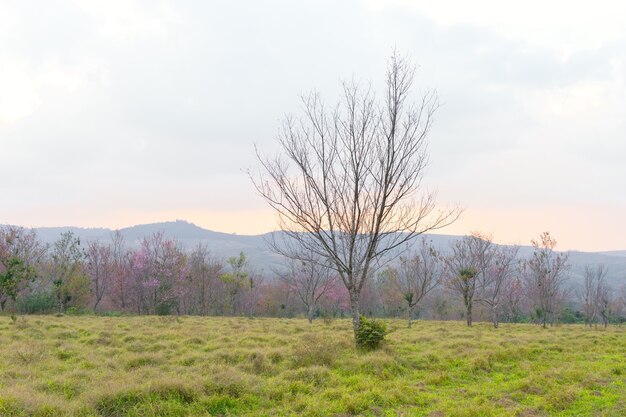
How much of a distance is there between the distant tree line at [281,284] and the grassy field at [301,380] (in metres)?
11.8

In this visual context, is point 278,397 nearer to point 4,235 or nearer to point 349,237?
point 349,237

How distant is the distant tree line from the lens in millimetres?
27953

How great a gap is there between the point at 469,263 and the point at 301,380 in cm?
2219

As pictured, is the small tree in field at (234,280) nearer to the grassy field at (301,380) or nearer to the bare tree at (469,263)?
the bare tree at (469,263)

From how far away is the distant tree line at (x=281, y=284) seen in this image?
27953 mm

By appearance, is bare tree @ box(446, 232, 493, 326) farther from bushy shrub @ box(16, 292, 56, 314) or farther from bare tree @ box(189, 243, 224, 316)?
bushy shrub @ box(16, 292, 56, 314)

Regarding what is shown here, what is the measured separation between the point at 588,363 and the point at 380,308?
4099 centimetres

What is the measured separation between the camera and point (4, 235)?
105ft

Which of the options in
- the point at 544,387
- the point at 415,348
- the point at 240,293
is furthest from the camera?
the point at 240,293

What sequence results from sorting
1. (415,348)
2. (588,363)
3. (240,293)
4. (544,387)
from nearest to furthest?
1. (544,387)
2. (588,363)
3. (415,348)
4. (240,293)

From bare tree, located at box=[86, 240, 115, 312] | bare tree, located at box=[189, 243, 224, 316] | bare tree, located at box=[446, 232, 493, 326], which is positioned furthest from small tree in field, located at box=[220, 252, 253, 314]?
bare tree, located at box=[446, 232, 493, 326]

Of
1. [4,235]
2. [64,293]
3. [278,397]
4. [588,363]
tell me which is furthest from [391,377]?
[4,235]

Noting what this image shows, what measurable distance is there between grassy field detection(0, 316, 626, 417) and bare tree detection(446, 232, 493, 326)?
13.6 m

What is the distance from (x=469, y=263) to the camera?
91.3ft
